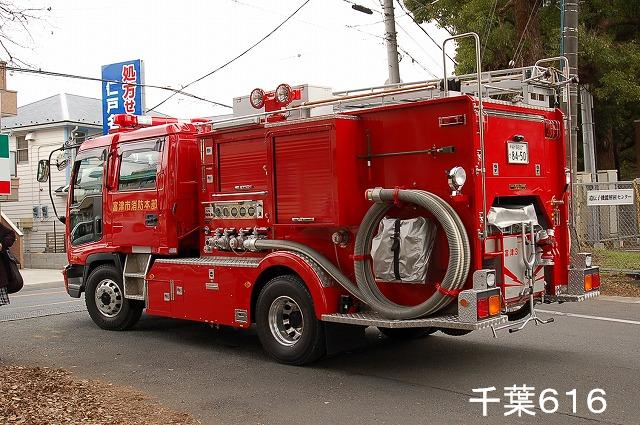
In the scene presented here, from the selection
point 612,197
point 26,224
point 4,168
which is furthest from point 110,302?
point 26,224

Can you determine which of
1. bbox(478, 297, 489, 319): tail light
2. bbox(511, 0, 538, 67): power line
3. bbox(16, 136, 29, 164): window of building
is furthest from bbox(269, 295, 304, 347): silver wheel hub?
bbox(16, 136, 29, 164): window of building

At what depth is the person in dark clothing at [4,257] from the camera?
8336mm

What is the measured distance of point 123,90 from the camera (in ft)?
83.0

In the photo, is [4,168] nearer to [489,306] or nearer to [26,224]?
[489,306]

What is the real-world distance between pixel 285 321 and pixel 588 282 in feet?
11.2

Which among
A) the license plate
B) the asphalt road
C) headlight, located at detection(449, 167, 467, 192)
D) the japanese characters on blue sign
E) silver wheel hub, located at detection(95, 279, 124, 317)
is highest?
the license plate

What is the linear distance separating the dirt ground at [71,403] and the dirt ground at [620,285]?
9.53 m

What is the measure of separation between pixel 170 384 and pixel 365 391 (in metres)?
1.96

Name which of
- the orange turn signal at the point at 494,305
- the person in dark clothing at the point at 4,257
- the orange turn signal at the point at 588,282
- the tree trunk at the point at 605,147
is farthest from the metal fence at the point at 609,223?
the person in dark clothing at the point at 4,257

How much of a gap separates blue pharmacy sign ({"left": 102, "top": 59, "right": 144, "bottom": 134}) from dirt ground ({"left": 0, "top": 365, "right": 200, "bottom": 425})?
59.9 feet

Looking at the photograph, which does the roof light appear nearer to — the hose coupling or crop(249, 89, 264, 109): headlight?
crop(249, 89, 264, 109): headlight

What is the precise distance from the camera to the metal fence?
14.9 m

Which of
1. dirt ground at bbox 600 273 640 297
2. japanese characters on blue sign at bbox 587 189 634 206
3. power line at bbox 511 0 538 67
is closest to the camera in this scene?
dirt ground at bbox 600 273 640 297

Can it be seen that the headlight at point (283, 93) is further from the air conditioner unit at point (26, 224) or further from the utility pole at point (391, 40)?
the air conditioner unit at point (26, 224)
